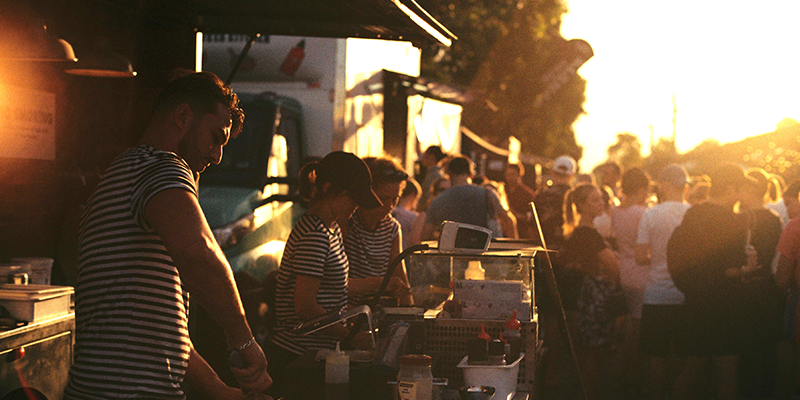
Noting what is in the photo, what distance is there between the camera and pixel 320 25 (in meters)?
5.70

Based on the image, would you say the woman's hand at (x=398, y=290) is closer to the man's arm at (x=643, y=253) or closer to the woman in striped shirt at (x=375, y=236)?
the woman in striped shirt at (x=375, y=236)

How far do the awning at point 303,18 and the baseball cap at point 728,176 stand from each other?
2554mm

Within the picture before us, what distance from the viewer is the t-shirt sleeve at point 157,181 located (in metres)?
2.31

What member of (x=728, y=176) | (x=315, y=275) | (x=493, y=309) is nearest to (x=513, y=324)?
(x=493, y=309)

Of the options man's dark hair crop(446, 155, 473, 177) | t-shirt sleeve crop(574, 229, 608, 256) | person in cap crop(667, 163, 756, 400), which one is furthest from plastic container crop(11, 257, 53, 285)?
person in cap crop(667, 163, 756, 400)

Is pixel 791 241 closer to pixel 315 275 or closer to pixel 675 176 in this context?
pixel 675 176

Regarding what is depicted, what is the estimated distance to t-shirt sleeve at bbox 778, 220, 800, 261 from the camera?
251 inches

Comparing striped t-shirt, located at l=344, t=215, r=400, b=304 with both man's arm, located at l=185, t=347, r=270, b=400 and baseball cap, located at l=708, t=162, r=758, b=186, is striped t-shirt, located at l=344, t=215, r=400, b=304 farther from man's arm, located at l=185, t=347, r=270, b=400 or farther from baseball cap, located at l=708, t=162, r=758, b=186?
baseball cap, located at l=708, t=162, r=758, b=186

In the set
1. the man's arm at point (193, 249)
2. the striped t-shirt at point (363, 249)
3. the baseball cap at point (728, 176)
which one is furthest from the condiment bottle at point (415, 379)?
the baseball cap at point (728, 176)

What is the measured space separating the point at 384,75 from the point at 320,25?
4.97 metres

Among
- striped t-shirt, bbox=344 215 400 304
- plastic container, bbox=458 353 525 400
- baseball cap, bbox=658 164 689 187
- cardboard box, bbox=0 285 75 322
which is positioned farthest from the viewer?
baseball cap, bbox=658 164 689 187

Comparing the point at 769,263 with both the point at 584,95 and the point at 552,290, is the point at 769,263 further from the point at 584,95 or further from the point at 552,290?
the point at 584,95

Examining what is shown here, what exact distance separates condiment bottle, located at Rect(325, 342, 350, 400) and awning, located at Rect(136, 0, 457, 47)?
237cm

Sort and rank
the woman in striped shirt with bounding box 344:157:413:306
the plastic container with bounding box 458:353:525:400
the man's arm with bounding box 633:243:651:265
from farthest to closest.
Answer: the man's arm with bounding box 633:243:651:265
the woman in striped shirt with bounding box 344:157:413:306
the plastic container with bounding box 458:353:525:400
